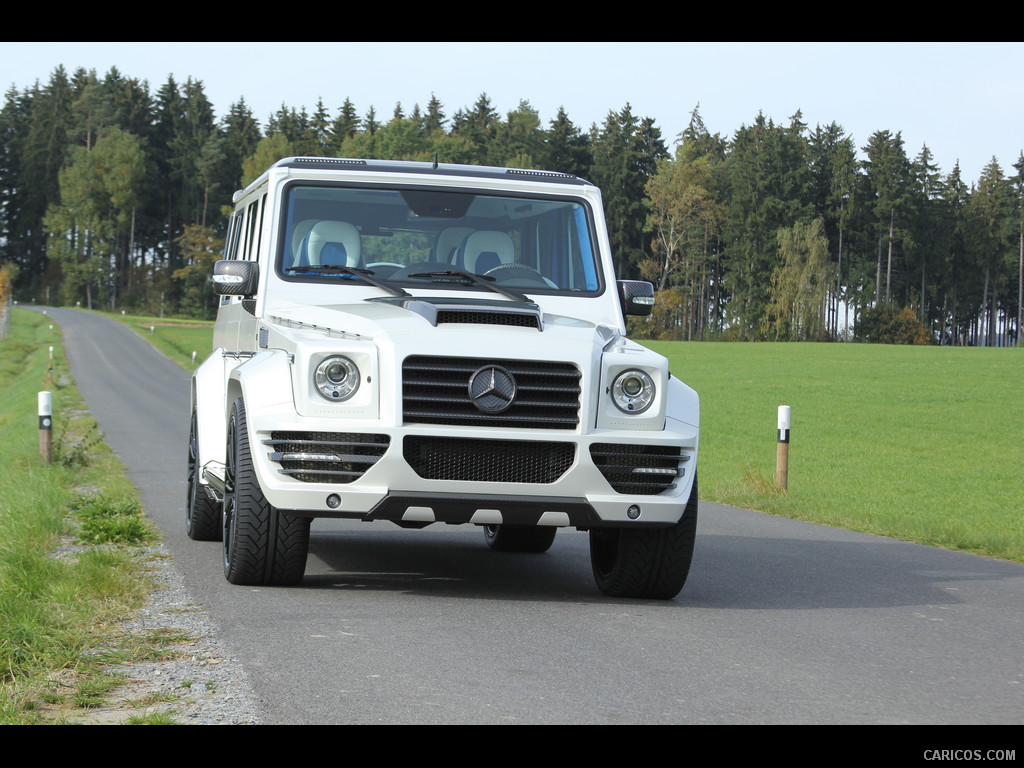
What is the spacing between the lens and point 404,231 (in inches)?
327

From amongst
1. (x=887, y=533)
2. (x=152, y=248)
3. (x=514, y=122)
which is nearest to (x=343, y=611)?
(x=887, y=533)

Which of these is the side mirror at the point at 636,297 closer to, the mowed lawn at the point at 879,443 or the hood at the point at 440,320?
the hood at the point at 440,320

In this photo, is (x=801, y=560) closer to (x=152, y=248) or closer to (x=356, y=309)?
(x=356, y=309)

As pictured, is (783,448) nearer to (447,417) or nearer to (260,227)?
(260,227)

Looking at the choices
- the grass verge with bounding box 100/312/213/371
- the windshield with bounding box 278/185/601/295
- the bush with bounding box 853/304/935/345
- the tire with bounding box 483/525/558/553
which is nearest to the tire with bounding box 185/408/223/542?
the windshield with bounding box 278/185/601/295

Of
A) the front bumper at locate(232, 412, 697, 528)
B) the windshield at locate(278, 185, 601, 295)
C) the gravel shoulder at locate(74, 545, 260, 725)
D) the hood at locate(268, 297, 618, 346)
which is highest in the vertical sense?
the windshield at locate(278, 185, 601, 295)

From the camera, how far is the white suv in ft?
21.9

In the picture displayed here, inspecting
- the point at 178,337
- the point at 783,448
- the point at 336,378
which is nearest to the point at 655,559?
the point at 336,378

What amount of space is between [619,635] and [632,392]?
1.33 m

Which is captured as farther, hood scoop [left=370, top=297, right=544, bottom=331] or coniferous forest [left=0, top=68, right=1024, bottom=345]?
coniferous forest [left=0, top=68, right=1024, bottom=345]

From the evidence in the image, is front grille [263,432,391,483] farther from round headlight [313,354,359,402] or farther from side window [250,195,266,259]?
side window [250,195,266,259]

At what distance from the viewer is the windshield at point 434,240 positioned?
818 cm

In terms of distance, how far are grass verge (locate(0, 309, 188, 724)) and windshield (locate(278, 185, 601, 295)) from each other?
2.28 metres

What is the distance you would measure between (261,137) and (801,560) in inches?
5833
